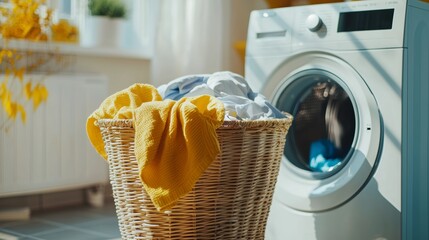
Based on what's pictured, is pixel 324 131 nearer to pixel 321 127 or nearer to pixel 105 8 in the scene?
pixel 321 127

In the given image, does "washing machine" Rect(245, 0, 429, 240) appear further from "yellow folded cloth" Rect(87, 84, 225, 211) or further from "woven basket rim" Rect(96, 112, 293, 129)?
"yellow folded cloth" Rect(87, 84, 225, 211)

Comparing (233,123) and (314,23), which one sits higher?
(314,23)

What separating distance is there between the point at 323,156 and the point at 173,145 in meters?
0.70

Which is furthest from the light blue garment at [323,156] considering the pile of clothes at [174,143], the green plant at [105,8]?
the green plant at [105,8]

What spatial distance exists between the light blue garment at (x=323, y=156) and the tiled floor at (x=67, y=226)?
2.44 ft

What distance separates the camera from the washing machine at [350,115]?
5.41ft

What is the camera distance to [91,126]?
1.61 m

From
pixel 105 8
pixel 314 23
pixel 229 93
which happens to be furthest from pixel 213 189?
pixel 105 8

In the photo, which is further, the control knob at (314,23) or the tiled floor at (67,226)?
the tiled floor at (67,226)

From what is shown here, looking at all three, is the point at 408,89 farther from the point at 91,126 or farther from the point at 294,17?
the point at 91,126

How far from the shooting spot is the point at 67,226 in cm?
227

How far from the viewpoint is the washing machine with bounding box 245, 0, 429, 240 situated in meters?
1.65

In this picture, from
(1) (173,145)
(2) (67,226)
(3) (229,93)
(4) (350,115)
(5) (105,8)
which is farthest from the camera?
(5) (105,8)

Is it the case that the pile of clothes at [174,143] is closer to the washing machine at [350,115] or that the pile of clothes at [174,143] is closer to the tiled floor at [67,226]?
the washing machine at [350,115]
